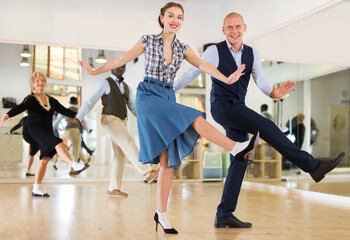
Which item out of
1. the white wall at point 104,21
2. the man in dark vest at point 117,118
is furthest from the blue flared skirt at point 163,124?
the white wall at point 104,21

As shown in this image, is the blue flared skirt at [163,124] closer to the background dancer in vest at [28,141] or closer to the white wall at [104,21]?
the white wall at [104,21]

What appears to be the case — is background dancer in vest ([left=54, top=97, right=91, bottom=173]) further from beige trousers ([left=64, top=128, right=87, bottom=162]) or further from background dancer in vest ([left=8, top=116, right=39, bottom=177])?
background dancer in vest ([left=8, top=116, right=39, bottom=177])

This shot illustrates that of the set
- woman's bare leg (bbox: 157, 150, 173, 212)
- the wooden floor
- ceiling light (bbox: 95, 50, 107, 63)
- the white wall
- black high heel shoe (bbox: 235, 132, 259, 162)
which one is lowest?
A: the wooden floor

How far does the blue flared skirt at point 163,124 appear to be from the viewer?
269cm

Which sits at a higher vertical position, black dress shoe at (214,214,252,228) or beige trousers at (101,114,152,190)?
beige trousers at (101,114,152,190)

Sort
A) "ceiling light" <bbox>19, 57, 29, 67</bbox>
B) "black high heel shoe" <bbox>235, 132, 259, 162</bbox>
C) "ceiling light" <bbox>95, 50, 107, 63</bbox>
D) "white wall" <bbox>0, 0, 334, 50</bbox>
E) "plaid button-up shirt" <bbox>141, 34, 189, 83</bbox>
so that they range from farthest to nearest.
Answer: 1. "ceiling light" <bbox>95, 50, 107, 63</bbox>
2. "ceiling light" <bbox>19, 57, 29, 67</bbox>
3. "white wall" <bbox>0, 0, 334, 50</bbox>
4. "plaid button-up shirt" <bbox>141, 34, 189, 83</bbox>
5. "black high heel shoe" <bbox>235, 132, 259, 162</bbox>

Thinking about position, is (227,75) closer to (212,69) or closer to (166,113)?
(212,69)

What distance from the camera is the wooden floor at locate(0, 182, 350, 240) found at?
9.36 feet

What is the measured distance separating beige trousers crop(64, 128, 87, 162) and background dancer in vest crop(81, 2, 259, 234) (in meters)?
4.89

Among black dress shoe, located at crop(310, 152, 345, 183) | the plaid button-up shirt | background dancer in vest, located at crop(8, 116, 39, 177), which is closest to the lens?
black dress shoe, located at crop(310, 152, 345, 183)

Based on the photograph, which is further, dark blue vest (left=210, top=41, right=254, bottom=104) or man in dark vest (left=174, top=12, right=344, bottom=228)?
dark blue vest (left=210, top=41, right=254, bottom=104)

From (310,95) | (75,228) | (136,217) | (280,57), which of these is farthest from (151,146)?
(310,95)

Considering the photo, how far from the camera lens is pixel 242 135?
10.4 ft

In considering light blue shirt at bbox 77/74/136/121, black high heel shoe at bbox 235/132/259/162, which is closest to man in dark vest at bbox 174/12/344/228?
black high heel shoe at bbox 235/132/259/162
